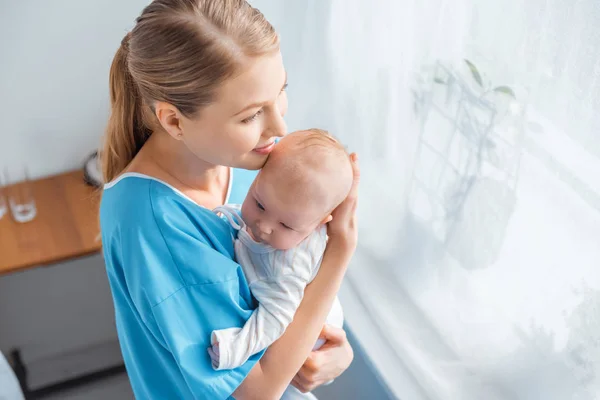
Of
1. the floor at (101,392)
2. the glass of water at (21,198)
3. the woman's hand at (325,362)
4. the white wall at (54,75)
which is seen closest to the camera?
the woman's hand at (325,362)

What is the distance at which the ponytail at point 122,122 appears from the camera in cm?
107

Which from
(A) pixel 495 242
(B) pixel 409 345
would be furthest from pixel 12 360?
(A) pixel 495 242

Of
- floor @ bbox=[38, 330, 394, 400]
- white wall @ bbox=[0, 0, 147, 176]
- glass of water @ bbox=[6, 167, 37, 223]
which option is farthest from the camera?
glass of water @ bbox=[6, 167, 37, 223]

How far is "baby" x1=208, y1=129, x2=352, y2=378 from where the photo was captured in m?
1.03

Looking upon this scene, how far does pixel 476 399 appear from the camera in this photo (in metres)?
1.36

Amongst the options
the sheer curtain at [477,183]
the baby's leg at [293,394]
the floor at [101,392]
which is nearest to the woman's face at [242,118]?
the sheer curtain at [477,183]

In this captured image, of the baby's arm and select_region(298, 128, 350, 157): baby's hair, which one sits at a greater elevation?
select_region(298, 128, 350, 157): baby's hair

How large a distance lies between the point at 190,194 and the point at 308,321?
0.93ft

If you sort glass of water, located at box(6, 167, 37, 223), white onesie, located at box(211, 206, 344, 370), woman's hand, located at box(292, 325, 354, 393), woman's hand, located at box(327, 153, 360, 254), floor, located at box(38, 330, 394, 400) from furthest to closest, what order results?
glass of water, located at box(6, 167, 37, 223)
floor, located at box(38, 330, 394, 400)
woman's hand, located at box(292, 325, 354, 393)
woman's hand, located at box(327, 153, 360, 254)
white onesie, located at box(211, 206, 344, 370)

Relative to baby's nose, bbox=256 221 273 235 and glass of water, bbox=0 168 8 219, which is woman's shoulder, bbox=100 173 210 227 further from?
glass of water, bbox=0 168 8 219

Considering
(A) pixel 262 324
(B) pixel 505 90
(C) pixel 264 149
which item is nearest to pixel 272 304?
(A) pixel 262 324

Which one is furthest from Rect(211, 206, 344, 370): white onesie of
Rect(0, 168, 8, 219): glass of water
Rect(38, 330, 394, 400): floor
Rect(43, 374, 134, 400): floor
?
Rect(43, 374, 134, 400): floor

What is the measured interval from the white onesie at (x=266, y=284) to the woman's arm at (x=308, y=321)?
0.07 ft

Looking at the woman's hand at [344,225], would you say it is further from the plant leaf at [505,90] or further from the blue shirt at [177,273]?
the plant leaf at [505,90]
